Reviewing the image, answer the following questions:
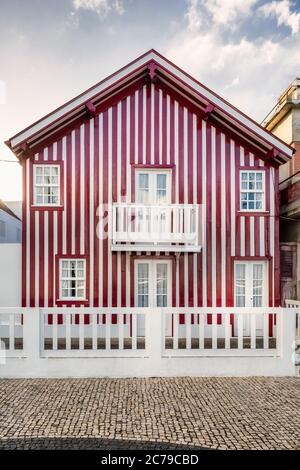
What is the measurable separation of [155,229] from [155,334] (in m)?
3.77

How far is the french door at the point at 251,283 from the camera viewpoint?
416 inches

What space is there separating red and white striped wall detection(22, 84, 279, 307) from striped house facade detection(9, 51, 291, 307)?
0.03 m

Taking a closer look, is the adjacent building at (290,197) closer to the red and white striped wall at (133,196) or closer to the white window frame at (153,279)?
the red and white striped wall at (133,196)

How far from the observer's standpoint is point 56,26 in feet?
35.2

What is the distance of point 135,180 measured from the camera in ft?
34.4

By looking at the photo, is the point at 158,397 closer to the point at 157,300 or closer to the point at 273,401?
the point at 273,401

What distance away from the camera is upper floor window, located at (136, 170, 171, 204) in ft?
34.6

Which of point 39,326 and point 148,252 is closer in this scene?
point 39,326

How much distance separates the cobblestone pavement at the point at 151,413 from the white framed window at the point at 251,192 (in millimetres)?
5612

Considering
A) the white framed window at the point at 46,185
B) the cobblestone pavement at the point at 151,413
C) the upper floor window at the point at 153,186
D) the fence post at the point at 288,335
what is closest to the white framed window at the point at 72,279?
the white framed window at the point at 46,185

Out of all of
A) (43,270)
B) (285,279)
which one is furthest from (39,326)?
(285,279)

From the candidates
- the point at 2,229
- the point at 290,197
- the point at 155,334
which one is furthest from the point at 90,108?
the point at 2,229

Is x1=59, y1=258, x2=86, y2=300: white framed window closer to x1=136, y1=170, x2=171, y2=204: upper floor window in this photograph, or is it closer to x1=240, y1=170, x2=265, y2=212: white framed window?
x1=136, y1=170, x2=171, y2=204: upper floor window
